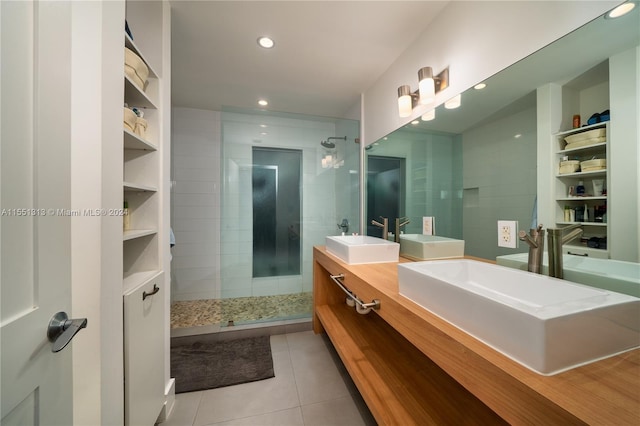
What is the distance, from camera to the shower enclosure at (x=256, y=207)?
2.50 meters

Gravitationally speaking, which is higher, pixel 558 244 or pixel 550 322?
pixel 558 244

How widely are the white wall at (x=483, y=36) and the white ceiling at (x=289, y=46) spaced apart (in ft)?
0.43

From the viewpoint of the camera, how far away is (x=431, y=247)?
1.57 metres

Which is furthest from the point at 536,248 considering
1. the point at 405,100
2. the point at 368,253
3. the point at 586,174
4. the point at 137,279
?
the point at 137,279

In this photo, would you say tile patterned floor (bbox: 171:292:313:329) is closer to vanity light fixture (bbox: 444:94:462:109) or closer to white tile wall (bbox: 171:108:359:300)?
white tile wall (bbox: 171:108:359:300)

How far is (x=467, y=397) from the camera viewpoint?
1011mm

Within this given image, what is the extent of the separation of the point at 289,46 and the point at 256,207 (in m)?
1.57

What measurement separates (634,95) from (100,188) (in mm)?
1851

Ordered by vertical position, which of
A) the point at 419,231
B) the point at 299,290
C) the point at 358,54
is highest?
the point at 358,54

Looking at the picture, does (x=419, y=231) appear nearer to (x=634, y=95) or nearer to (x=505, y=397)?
(x=634, y=95)

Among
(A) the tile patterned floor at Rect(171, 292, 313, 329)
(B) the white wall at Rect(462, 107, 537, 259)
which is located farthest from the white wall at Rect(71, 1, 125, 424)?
(B) the white wall at Rect(462, 107, 537, 259)

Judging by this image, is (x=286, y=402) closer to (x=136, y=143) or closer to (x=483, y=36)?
(x=136, y=143)

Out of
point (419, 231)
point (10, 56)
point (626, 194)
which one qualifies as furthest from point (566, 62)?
point (10, 56)

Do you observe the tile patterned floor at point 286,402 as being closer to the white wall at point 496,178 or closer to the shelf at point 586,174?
the white wall at point 496,178
